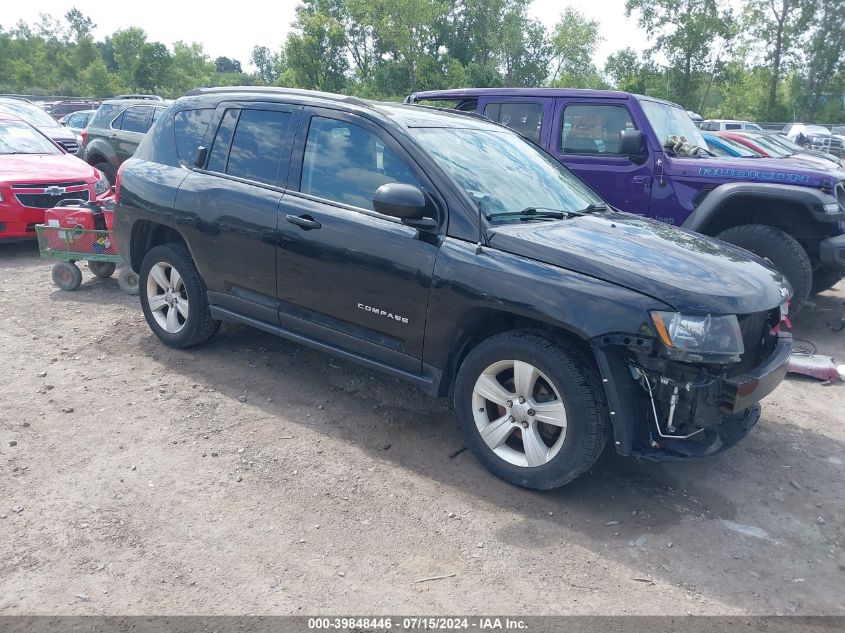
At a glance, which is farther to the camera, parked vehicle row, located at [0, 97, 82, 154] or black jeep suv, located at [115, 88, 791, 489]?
parked vehicle row, located at [0, 97, 82, 154]

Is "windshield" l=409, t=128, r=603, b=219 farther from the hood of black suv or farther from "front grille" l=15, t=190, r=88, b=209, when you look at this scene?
"front grille" l=15, t=190, r=88, b=209

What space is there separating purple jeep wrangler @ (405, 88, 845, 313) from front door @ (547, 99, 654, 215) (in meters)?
0.01

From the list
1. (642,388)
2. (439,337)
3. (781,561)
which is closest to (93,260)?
(439,337)

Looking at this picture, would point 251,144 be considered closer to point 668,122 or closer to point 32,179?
point 668,122

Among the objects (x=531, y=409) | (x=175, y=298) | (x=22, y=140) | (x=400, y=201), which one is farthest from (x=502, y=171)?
(x=22, y=140)

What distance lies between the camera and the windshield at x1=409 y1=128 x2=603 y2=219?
386cm

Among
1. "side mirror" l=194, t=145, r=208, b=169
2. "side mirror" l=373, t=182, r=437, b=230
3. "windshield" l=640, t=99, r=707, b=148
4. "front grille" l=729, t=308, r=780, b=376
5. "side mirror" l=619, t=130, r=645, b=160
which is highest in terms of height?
"windshield" l=640, t=99, r=707, b=148

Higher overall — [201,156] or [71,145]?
[201,156]

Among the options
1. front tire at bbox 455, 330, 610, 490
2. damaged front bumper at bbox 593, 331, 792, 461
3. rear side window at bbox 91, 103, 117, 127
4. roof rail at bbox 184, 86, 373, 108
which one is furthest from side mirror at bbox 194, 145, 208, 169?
rear side window at bbox 91, 103, 117, 127

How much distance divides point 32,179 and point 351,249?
6.44 meters

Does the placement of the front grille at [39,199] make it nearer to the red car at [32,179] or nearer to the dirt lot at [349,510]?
the red car at [32,179]

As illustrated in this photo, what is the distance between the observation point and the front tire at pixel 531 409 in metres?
3.22

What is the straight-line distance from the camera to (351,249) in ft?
12.9

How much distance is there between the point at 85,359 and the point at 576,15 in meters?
53.7
